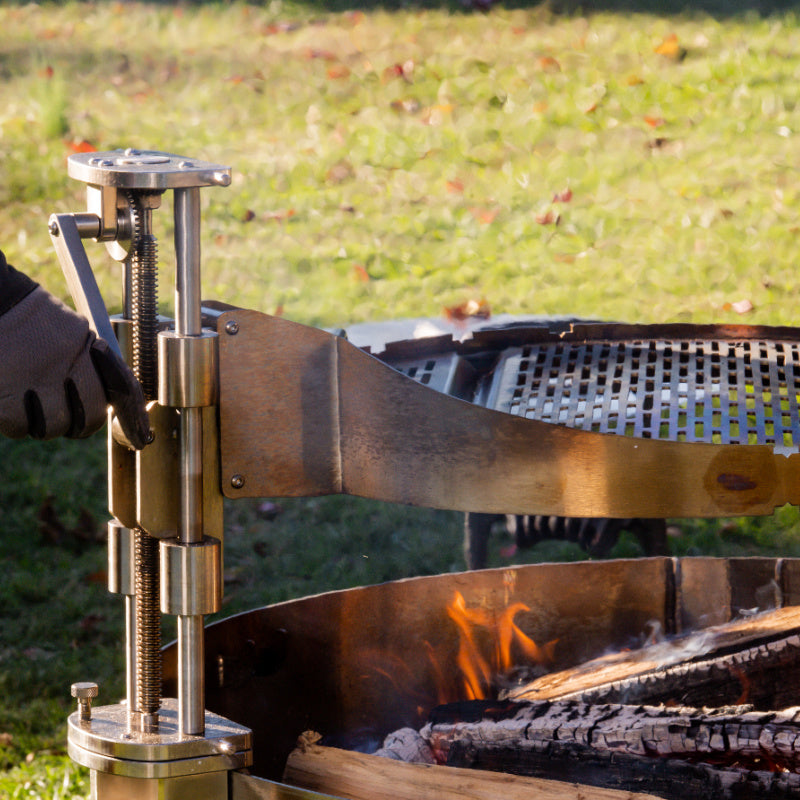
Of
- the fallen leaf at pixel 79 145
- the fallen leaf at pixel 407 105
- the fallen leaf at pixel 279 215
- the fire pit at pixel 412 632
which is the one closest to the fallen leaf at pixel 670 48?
the fallen leaf at pixel 407 105

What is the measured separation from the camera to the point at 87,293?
4.82ft

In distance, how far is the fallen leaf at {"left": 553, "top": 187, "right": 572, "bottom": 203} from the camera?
20.4 ft

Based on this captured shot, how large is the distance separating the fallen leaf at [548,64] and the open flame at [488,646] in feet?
19.3

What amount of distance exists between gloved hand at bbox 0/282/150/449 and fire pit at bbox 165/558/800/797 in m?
0.63

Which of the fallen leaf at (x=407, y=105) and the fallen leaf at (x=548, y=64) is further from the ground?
the fallen leaf at (x=548, y=64)

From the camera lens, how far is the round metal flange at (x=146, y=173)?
1.42 meters

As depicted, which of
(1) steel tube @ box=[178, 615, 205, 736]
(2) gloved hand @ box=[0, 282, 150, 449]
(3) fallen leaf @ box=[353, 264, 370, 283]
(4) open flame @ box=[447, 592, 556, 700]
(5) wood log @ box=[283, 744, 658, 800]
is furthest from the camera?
(3) fallen leaf @ box=[353, 264, 370, 283]

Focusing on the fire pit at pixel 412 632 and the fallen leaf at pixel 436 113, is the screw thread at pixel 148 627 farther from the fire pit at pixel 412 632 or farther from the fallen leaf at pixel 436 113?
the fallen leaf at pixel 436 113

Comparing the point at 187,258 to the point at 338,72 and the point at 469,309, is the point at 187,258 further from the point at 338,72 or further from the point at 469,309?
the point at 338,72

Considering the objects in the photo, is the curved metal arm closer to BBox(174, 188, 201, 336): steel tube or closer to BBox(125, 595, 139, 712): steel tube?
BBox(174, 188, 201, 336): steel tube

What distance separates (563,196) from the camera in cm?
624

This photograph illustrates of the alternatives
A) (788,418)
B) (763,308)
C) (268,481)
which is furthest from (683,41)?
(268,481)

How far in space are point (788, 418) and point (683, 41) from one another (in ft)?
20.7

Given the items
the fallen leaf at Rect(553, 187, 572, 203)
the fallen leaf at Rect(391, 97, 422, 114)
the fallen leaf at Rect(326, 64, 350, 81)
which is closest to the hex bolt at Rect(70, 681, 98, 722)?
the fallen leaf at Rect(553, 187, 572, 203)
